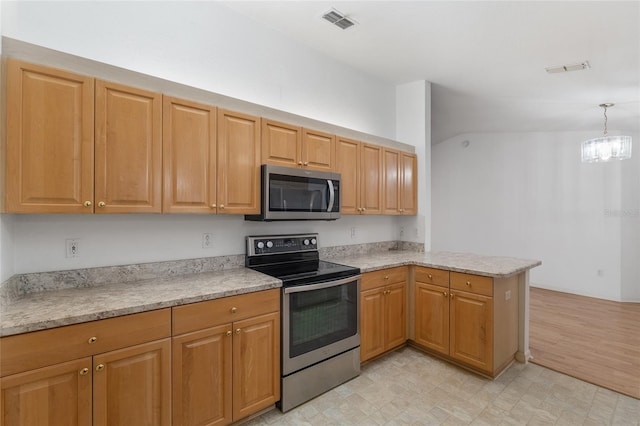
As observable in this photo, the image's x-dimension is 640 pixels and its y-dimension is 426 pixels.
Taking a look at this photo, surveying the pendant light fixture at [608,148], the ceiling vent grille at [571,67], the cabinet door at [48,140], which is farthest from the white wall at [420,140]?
the cabinet door at [48,140]

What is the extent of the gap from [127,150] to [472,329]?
301 cm

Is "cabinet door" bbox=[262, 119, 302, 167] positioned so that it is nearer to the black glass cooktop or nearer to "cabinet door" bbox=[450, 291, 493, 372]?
the black glass cooktop

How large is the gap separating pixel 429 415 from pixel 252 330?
1.41 m

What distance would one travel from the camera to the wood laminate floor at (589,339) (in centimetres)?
270

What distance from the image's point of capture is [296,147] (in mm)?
2639

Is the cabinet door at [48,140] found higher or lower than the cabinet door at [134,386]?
higher

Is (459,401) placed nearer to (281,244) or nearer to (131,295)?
(281,244)

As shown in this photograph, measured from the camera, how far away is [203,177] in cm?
212

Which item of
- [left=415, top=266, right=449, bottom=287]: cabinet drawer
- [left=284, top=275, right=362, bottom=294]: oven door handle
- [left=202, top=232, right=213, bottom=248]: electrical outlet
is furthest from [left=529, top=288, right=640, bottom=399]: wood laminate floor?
[left=202, top=232, right=213, bottom=248]: electrical outlet

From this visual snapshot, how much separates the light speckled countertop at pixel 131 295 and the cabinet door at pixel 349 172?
2.16 ft

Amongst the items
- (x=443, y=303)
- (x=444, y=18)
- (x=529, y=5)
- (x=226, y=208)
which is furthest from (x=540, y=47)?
(x=226, y=208)

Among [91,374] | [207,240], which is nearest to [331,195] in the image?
[207,240]

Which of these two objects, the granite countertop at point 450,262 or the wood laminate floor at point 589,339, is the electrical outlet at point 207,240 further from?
the wood laminate floor at point 589,339

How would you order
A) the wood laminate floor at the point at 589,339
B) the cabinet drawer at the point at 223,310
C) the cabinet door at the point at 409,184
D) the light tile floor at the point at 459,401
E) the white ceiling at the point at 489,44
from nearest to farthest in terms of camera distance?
the cabinet drawer at the point at 223,310
the light tile floor at the point at 459,401
the white ceiling at the point at 489,44
the wood laminate floor at the point at 589,339
the cabinet door at the point at 409,184
